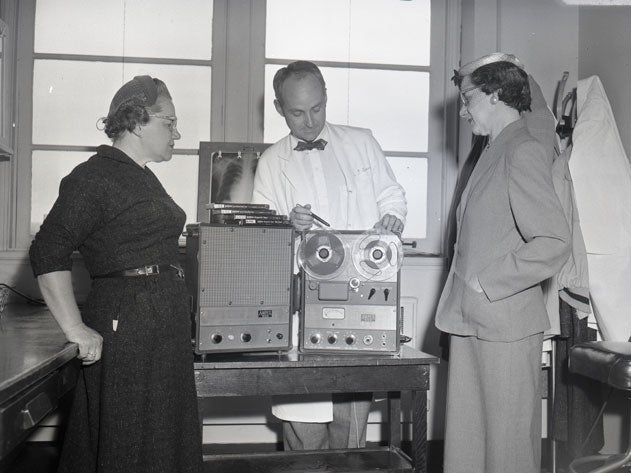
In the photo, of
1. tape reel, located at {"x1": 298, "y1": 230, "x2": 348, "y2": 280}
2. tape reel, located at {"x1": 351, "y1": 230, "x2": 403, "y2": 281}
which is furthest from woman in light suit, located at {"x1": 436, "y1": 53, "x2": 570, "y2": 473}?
tape reel, located at {"x1": 298, "y1": 230, "x2": 348, "y2": 280}

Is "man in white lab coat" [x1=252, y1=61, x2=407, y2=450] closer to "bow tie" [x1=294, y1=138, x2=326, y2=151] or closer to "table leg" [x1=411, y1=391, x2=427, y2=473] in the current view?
"bow tie" [x1=294, y1=138, x2=326, y2=151]

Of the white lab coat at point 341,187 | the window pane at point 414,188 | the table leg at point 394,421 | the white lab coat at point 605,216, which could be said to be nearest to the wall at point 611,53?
the white lab coat at point 605,216

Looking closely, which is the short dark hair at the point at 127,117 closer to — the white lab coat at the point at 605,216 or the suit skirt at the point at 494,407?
the suit skirt at the point at 494,407

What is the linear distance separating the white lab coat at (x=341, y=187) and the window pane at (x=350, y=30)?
996 millimetres

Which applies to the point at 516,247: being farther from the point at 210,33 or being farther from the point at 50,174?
the point at 50,174

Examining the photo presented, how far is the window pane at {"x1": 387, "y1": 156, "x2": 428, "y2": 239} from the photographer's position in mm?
3566

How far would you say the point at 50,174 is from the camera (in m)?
3.32

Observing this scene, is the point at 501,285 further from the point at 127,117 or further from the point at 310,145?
the point at 127,117

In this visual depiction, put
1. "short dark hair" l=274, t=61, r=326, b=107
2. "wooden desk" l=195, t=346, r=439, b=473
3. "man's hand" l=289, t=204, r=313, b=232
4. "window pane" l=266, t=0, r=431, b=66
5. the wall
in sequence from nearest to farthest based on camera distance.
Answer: "wooden desk" l=195, t=346, r=439, b=473 < "man's hand" l=289, t=204, r=313, b=232 < "short dark hair" l=274, t=61, r=326, b=107 < the wall < "window pane" l=266, t=0, r=431, b=66

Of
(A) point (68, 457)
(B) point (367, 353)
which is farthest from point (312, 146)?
(A) point (68, 457)

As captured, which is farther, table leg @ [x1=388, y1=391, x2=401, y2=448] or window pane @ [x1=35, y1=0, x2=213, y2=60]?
window pane @ [x1=35, y1=0, x2=213, y2=60]

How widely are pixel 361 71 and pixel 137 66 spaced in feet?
3.94

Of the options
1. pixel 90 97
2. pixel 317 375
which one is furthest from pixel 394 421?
pixel 90 97

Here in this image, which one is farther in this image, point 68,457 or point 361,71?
point 361,71
